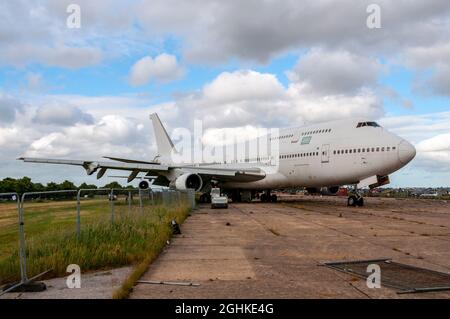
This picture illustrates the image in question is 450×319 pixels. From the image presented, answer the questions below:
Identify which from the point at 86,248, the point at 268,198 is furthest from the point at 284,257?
the point at 268,198

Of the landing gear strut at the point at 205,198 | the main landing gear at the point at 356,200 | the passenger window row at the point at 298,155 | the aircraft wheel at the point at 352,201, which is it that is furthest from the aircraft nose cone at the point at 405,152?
the landing gear strut at the point at 205,198

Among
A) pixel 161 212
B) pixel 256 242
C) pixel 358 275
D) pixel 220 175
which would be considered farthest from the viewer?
pixel 220 175

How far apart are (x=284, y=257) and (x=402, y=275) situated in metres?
2.42

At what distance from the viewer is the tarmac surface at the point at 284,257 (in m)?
6.05

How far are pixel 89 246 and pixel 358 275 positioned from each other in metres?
4.90

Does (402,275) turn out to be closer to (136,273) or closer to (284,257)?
(284,257)

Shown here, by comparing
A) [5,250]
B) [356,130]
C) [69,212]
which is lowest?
[5,250]

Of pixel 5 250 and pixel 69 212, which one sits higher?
pixel 69 212

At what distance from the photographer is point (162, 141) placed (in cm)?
4603

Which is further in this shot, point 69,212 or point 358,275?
point 69,212
